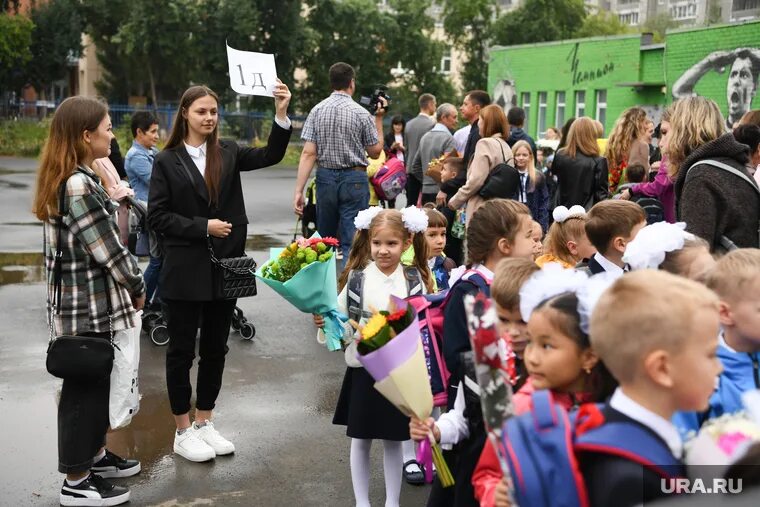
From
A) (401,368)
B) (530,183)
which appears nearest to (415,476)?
(401,368)

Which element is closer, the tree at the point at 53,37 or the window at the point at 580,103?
the window at the point at 580,103

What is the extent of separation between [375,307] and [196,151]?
1.41 m

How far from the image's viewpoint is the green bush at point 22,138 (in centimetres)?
3634

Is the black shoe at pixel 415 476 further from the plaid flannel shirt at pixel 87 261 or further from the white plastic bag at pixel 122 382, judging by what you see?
the plaid flannel shirt at pixel 87 261

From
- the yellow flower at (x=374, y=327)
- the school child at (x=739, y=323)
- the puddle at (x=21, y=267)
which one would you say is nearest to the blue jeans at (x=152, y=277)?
the puddle at (x=21, y=267)

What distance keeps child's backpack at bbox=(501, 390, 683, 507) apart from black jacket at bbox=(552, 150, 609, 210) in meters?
7.13

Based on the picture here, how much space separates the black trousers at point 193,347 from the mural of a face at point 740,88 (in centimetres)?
1906

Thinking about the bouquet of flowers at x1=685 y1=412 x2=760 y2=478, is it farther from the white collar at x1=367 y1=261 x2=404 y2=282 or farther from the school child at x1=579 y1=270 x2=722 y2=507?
the white collar at x1=367 y1=261 x2=404 y2=282

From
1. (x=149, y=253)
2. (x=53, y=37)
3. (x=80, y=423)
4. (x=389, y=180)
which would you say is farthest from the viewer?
(x=53, y=37)

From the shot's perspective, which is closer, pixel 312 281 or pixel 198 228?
pixel 312 281

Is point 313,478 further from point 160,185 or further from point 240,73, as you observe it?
point 240,73

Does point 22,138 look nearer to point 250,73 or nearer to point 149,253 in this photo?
point 149,253

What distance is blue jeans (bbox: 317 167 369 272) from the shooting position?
870 cm

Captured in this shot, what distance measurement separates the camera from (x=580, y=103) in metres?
32.8
